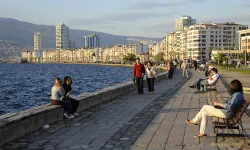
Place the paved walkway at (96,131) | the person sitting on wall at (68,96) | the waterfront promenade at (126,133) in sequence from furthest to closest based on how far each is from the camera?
the person sitting on wall at (68,96), the paved walkway at (96,131), the waterfront promenade at (126,133)

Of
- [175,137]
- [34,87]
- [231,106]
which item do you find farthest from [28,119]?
[34,87]

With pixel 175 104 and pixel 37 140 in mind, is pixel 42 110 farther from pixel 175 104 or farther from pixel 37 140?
pixel 175 104

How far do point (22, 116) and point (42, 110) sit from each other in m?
1.30

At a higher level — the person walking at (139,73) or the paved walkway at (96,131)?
the person walking at (139,73)

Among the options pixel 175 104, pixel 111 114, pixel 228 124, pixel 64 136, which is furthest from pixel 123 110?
pixel 228 124

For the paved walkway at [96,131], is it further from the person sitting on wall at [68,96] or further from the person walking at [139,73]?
the person walking at [139,73]

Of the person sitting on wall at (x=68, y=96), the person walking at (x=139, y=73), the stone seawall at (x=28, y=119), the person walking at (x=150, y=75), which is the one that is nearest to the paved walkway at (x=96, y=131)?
the stone seawall at (x=28, y=119)

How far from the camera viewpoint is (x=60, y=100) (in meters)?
12.2

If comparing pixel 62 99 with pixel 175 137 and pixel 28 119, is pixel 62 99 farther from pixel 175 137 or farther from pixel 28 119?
pixel 175 137

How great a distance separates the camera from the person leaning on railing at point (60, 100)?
12172mm

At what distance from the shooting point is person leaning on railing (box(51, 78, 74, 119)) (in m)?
12.2

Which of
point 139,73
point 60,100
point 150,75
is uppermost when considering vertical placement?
point 139,73

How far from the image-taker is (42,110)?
1095 cm

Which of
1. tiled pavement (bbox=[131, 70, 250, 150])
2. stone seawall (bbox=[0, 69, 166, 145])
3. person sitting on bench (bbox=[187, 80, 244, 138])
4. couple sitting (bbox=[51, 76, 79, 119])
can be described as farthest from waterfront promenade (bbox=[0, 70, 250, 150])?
person sitting on bench (bbox=[187, 80, 244, 138])
